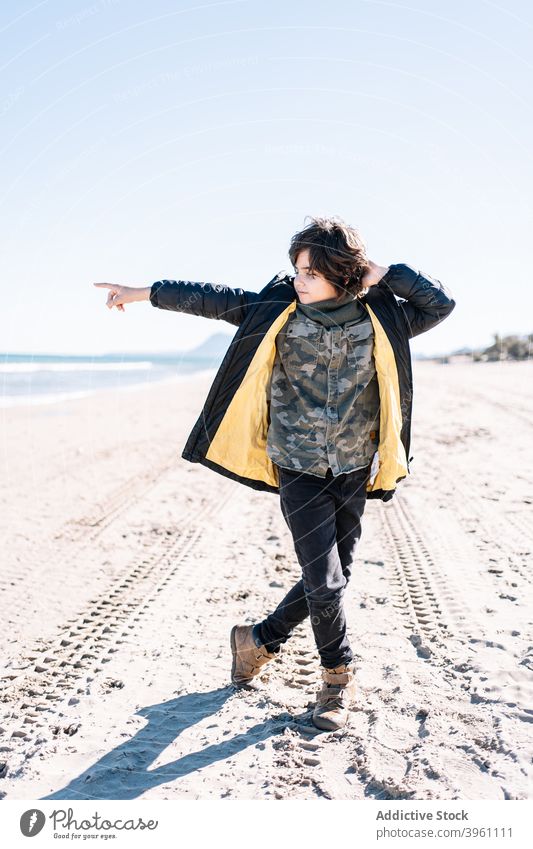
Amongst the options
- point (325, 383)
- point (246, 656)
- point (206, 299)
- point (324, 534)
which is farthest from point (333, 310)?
point (246, 656)

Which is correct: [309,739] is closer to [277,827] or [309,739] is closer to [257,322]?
[277,827]

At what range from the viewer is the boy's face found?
2.86m

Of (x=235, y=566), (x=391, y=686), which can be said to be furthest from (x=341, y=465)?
(x=235, y=566)

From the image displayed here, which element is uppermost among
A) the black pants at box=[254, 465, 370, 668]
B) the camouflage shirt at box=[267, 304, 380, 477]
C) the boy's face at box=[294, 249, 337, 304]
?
the boy's face at box=[294, 249, 337, 304]

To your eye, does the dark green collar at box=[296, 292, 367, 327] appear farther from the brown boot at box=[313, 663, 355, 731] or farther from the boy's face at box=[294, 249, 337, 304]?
the brown boot at box=[313, 663, 355, 731]

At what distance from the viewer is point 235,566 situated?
5062mm

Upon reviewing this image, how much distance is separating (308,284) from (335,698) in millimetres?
1780

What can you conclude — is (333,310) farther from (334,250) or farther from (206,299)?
(206,299)

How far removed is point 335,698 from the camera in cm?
302

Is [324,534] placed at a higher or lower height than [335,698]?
higher

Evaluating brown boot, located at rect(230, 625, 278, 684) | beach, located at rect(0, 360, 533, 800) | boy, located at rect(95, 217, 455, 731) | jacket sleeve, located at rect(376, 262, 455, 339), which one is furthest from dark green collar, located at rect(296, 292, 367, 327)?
beach, located at rect(0, 360, 533, 800)

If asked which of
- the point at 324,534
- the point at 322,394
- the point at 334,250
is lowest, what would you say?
the point at 324,534

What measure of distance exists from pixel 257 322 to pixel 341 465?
27.9 inches

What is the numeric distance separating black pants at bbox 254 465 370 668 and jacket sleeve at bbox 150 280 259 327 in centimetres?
72
